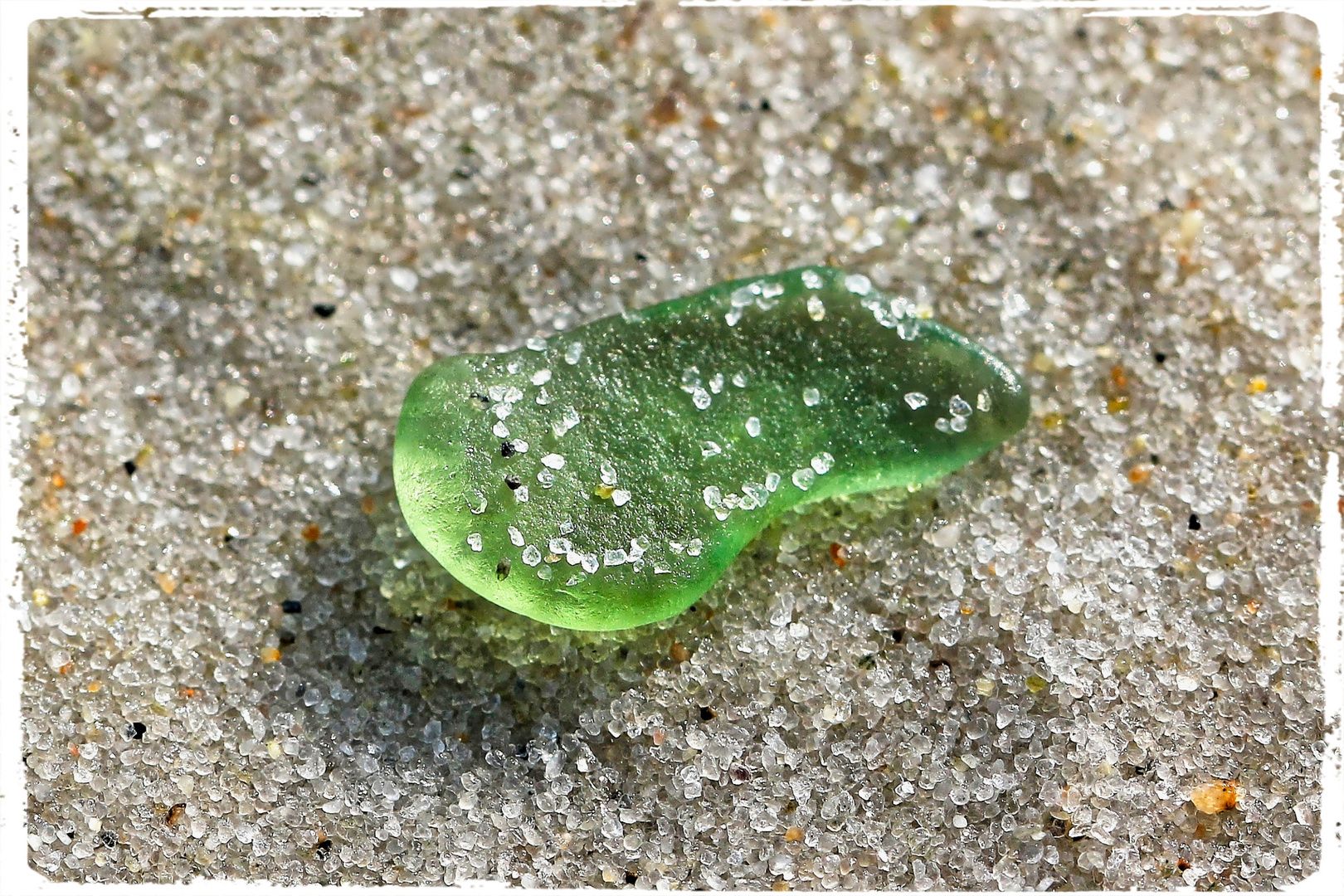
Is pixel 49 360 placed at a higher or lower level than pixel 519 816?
higher

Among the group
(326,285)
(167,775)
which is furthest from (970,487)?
(167,775)

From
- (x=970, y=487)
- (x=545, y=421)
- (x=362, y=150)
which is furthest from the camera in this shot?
(x=362, y=150)

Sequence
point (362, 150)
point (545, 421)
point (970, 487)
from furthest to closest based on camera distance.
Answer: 1. point (362, 150)
2. point (970, 487)
3. point (545, 421)

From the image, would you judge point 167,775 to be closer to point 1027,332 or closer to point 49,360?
point 49,360

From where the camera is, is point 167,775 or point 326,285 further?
point 326,285

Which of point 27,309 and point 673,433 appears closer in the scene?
point 673,433

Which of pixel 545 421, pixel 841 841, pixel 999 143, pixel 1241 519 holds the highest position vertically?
pixel 999 143

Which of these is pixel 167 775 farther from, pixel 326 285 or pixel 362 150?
pixel 362 150
